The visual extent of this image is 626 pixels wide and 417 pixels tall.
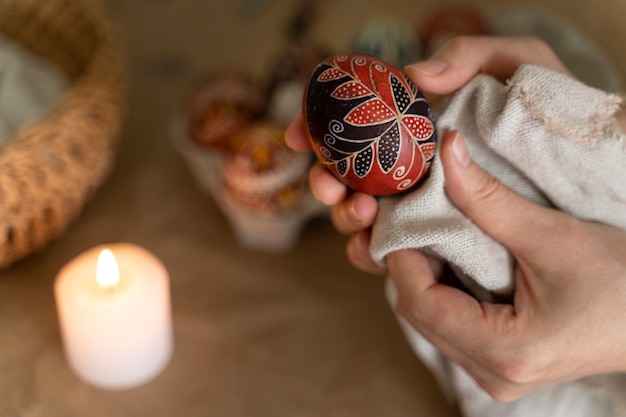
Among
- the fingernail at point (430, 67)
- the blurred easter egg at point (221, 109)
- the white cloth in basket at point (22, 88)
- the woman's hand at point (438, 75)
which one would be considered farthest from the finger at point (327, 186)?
the white cloth in basket at point (22, 88)

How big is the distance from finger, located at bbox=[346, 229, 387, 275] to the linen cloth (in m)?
0.04

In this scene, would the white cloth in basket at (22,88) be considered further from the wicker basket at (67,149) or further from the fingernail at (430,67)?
the fingernail at (430,67)

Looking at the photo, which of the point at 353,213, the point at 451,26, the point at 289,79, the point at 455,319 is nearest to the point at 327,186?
the point at 353,213

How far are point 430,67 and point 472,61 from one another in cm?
4

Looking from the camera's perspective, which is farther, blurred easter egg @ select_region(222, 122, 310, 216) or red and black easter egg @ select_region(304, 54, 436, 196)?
blurred easter egg @ select_region(222, 122, 310, 216)

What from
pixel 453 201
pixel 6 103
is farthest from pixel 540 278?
pixel 6 103

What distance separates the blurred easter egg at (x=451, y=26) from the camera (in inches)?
30.7

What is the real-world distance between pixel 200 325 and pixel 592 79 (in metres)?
0.47

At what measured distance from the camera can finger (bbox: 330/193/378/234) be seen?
509mm

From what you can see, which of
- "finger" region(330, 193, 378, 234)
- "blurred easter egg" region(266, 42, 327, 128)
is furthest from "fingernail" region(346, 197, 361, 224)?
"blurred easter egg" region(266, 42, 327, 128)

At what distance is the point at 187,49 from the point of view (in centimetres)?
101

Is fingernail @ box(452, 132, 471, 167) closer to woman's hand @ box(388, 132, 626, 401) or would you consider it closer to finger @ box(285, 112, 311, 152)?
woman's hand @ box(388, 132, 626, 401)

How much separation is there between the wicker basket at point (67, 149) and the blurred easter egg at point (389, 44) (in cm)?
26

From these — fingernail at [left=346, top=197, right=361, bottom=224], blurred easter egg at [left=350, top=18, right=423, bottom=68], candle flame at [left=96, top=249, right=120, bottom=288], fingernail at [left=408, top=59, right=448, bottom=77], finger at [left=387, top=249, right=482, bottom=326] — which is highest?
fingernail at [left=408, top=59, right=448, bottom=77]
